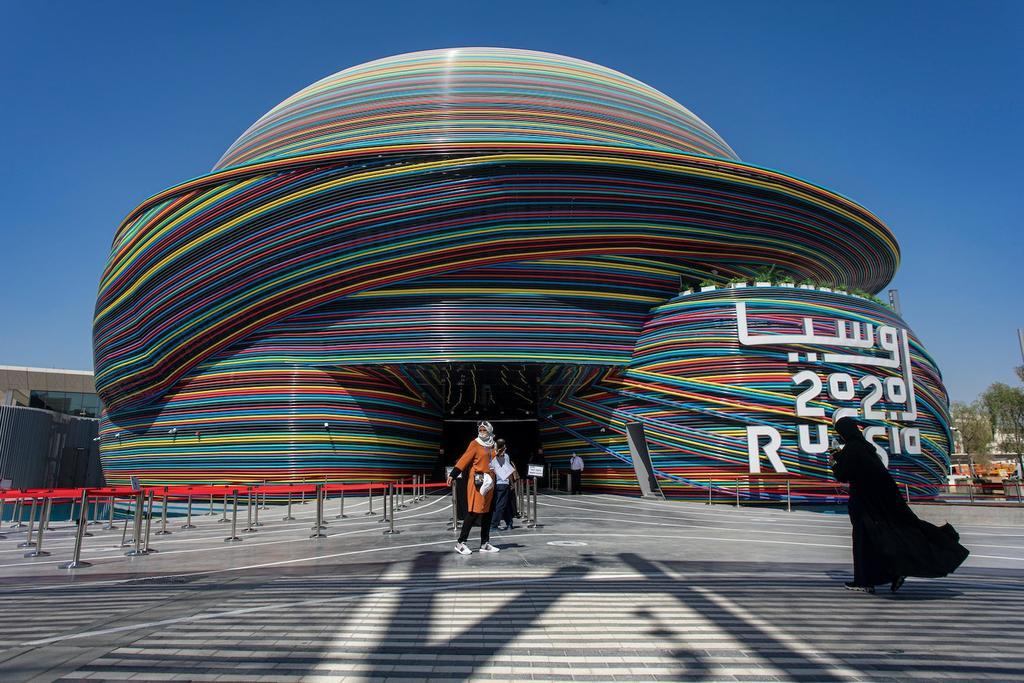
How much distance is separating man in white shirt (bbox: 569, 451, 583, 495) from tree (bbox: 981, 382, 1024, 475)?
158ft

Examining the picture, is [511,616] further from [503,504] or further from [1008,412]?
[1008,412]

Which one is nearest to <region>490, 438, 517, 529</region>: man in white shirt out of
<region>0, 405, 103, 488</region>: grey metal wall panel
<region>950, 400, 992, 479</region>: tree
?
<region>0, 405, 103, 488</region>: grey metal wall panel

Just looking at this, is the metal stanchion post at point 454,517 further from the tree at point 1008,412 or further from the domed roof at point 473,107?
the tree at point 1008,412

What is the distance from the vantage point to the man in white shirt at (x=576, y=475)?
2289cm

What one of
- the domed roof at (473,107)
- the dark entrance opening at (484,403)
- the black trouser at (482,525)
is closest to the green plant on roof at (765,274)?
the domed roof at (473,107)

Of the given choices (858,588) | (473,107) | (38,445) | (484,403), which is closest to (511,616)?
(858,588)

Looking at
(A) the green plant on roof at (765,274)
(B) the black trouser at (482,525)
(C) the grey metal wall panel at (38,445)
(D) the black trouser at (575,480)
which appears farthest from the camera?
(C) the grey metal wall panel at (38,445)

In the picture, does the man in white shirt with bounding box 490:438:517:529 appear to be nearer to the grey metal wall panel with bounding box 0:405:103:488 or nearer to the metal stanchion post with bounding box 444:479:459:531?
the metal stanchion post with bounding box 444:479:459:531

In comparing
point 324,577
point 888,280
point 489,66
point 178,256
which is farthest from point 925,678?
point 888,280

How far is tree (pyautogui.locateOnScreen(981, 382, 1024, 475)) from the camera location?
53.1m

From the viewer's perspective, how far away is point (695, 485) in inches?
776

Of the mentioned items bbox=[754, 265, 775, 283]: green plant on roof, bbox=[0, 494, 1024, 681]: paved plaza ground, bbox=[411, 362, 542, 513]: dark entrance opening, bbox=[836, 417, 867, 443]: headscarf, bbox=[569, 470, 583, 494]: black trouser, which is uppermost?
bbox=[754, 265, 775, 283]: green plant on roof

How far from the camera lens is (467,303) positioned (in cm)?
2094

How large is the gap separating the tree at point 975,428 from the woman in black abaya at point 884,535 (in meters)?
66.8
